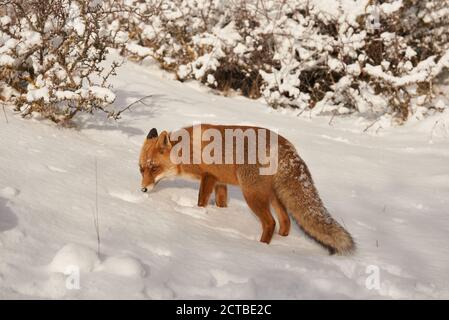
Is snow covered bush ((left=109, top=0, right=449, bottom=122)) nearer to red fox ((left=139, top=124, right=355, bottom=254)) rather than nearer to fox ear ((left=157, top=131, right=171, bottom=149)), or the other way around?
fox ear ((left=157, top=131, right=171, bottom=149))

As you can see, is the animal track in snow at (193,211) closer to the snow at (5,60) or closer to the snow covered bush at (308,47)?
the snow at (5,60)

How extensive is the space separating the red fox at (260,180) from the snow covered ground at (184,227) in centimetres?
15

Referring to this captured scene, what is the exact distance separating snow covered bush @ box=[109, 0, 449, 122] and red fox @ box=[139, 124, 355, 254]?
5.14 metres

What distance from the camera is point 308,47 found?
9.97 m

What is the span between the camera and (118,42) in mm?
9023

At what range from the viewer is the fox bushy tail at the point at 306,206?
347cm

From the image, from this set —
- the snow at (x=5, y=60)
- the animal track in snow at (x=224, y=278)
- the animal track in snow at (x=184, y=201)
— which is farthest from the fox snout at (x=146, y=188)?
the snow at (x=5, y=60)

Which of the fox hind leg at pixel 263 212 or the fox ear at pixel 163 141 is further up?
the fox ear at pixel 163 141

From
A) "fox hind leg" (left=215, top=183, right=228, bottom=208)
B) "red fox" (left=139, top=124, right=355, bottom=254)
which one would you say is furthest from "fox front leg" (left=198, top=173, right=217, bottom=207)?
"fox hind leg" (left=215, top=183, right=228, bottom=208)

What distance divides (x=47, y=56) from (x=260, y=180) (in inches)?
150

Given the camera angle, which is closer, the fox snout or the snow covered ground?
the snow covered ground

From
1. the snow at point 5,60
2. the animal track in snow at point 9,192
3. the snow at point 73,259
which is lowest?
the animal track in snow at point 9,192

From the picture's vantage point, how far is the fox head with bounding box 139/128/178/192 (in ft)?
15.0
